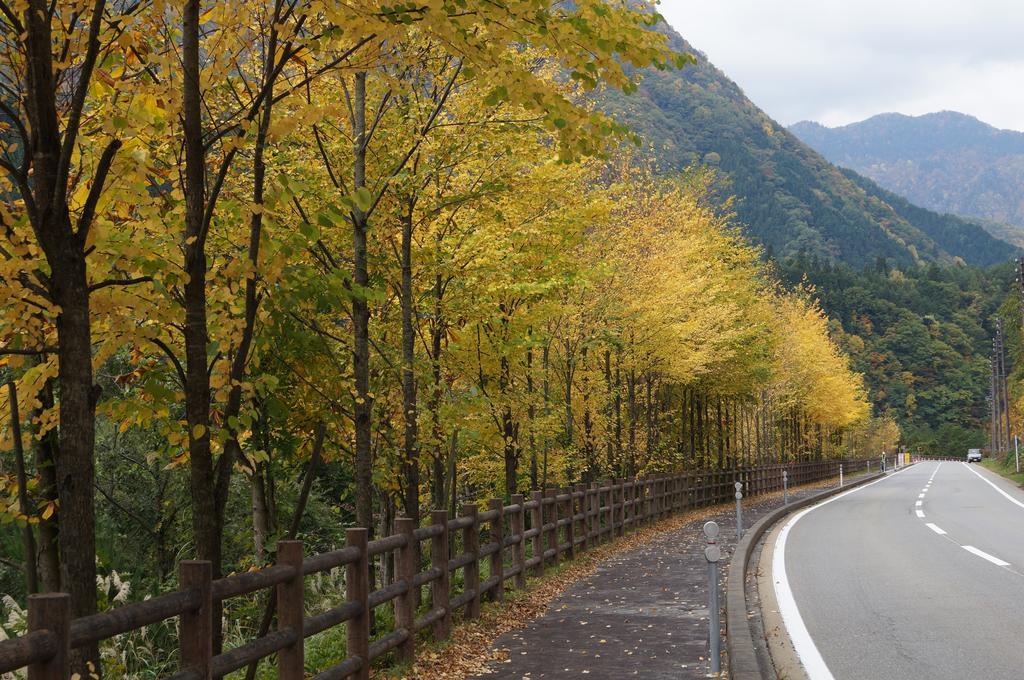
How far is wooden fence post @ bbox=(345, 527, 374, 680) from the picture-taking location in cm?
709

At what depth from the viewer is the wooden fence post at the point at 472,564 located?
10469 mm

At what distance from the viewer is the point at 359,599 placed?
7.20 metres

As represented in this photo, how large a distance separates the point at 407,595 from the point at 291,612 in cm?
243

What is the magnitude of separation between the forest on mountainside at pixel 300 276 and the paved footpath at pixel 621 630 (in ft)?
7.35

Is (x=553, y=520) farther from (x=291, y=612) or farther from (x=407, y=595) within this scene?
(x=291, y=612)

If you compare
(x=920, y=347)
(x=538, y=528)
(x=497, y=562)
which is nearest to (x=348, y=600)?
(x=497, y=562)

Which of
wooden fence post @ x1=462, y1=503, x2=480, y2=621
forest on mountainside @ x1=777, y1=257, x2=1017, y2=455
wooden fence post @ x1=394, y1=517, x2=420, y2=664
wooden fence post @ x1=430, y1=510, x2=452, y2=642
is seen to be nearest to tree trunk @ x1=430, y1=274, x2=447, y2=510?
wooden fence post @ x1=462, y1=503, x2=480, y2=621

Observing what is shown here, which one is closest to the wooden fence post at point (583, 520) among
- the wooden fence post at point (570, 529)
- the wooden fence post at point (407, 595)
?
the wooden fence post at point (570, 529)

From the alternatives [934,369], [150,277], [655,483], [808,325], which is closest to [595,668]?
[150,277]

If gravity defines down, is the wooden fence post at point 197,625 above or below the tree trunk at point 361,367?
below

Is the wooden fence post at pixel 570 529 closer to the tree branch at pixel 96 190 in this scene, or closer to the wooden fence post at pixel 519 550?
the wooden fence post at pixel 519 550

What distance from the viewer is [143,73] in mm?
6215

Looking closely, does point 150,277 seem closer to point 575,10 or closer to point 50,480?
point 50,480

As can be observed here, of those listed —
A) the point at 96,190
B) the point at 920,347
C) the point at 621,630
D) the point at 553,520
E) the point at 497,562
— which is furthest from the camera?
the point at 920,347
